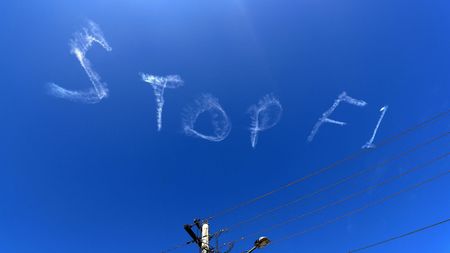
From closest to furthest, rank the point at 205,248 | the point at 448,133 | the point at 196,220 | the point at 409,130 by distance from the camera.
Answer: the point at 448,133 < the point at 409,130 < the point at 205,248 < the point at 196,220

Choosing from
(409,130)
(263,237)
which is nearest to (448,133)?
(409,130)

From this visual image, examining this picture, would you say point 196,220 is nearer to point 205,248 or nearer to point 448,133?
point 205,248

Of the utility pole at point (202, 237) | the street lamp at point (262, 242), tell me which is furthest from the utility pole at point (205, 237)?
the street lamp at point (262, 242)

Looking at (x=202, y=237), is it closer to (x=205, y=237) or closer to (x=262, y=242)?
(x=205, y=237)

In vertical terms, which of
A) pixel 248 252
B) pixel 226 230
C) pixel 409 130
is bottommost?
pixel 248 252

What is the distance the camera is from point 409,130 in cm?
1201

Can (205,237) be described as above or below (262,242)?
above

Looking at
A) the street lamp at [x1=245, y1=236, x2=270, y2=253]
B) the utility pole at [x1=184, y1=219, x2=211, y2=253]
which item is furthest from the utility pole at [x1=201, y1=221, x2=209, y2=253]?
the street lamp at [x1=245, y1=236, x2=270, y2=253]

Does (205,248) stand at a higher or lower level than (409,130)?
lower

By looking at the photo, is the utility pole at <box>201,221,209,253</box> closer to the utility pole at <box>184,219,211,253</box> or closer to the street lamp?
the utility pole at <box>184,219,211,253</box>

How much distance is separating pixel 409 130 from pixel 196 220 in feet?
33.4

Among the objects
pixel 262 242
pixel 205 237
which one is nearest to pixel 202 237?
pixel 205 237

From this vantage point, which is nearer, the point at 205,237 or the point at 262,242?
the point at 262,242

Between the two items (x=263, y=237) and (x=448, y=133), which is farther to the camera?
(x=263, y=237)
